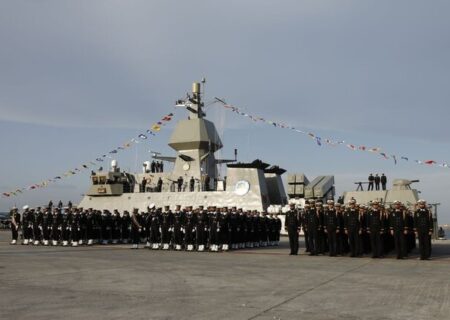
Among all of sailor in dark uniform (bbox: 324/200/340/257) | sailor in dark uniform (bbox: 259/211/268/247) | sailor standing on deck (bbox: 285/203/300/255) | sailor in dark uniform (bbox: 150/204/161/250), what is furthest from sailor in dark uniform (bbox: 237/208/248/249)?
sailor in dark uniform (bbox: 324/200/340/257)

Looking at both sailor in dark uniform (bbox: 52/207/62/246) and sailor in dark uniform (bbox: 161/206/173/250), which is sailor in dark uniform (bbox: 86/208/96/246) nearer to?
sailor in dark uniform (bbox: 52/207/62/246)

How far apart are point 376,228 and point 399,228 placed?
0.62 meters

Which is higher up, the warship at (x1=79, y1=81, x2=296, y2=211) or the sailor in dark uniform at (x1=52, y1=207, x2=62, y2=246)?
the warship at (x1=79, y1=81, x2=296, y2=211)

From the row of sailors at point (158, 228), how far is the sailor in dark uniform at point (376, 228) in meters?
4.81

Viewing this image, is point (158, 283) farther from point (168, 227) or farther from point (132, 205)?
point (132, 205)

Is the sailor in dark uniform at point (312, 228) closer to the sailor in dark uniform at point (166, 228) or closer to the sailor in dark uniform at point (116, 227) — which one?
the sailor in dark uniform at point (166, 228)

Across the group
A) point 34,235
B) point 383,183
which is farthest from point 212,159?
point 34,235

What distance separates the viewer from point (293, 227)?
1463 centimetres

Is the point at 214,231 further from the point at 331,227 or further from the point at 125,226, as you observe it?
the point at 125,226

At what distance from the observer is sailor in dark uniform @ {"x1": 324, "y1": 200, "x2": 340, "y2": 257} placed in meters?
14.0

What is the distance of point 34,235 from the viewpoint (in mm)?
19359

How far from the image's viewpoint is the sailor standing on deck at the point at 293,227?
1438cm

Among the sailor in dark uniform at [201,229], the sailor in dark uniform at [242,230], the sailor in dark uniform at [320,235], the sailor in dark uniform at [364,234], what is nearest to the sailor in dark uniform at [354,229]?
the sailor in dark uniform at [364,234]

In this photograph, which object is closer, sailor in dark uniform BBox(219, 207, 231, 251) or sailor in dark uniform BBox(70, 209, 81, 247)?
sailor in dark uniform BBox(219, 207, 231, 251)
